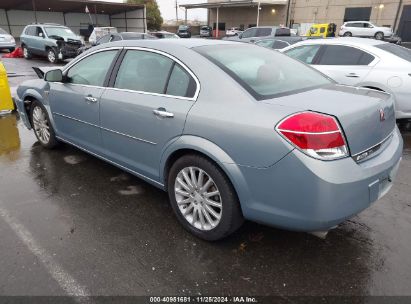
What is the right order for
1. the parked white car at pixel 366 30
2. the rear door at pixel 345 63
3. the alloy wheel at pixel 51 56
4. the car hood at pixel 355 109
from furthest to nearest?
the parked white car at pixel 366 30
the alloy wheel at pixel 51 56
the rear door at pixel 345 63
the car hood at pixel 355 109

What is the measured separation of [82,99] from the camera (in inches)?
149

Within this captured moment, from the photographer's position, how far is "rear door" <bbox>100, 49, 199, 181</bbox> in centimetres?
281

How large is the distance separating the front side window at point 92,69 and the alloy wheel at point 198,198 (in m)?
1.55

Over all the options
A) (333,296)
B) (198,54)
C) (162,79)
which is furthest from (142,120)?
(333,296)

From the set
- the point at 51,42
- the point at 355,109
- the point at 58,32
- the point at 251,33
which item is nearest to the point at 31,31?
the point at 58,32

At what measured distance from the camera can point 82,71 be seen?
399cm

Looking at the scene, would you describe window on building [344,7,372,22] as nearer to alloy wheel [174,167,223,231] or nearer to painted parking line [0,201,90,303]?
alloy wheel [174,167,223,231]

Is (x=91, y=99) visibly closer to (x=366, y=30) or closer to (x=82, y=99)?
→ (x=82, y=99)

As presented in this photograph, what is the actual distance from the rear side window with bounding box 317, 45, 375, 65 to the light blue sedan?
2.96 m

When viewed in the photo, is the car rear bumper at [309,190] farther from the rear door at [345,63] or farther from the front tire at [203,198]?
the rear door at [345,63]

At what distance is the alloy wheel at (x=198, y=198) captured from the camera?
8.82 ft

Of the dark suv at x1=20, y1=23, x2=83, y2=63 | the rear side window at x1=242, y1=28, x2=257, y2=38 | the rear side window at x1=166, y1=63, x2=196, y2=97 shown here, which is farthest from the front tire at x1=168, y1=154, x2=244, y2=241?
the rear side window at x1=242, y1=28, x2=257, y2=38

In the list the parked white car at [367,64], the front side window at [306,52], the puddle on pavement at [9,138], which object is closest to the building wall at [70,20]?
the puddle on pavement at [9,138]

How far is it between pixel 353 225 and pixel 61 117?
11.7 feet
